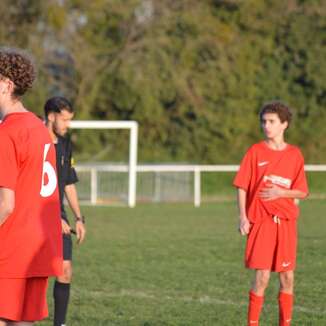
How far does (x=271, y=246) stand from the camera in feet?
27.5

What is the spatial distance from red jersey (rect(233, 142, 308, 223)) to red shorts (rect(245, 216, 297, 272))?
7cm

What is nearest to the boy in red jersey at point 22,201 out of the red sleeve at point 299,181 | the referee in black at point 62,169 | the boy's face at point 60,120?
the referee in black at point 62,169

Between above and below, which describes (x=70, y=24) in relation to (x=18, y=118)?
above

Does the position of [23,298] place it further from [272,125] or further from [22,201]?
[272,125]

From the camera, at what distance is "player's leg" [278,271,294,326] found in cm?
834

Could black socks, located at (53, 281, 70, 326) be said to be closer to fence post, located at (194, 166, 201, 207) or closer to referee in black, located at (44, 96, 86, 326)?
referee in black, located at (44, 96, 86, 326)

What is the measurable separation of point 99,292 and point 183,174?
1888 centimetres

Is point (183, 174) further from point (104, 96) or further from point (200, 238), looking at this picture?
point (200, 238)

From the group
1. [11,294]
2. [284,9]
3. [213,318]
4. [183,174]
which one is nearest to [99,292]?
[213,318]

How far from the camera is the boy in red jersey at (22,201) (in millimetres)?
5234

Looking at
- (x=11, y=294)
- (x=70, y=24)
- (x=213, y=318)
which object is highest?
(x=70, y=24)

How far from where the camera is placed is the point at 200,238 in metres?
17.4

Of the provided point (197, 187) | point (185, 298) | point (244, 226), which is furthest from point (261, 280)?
point (197, 187)


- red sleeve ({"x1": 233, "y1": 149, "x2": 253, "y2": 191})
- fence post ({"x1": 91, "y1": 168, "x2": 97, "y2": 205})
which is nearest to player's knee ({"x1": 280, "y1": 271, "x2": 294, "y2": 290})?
red sleeve ({"x1": 233, "y1": 149, "x2": 253, "y2": 191})
